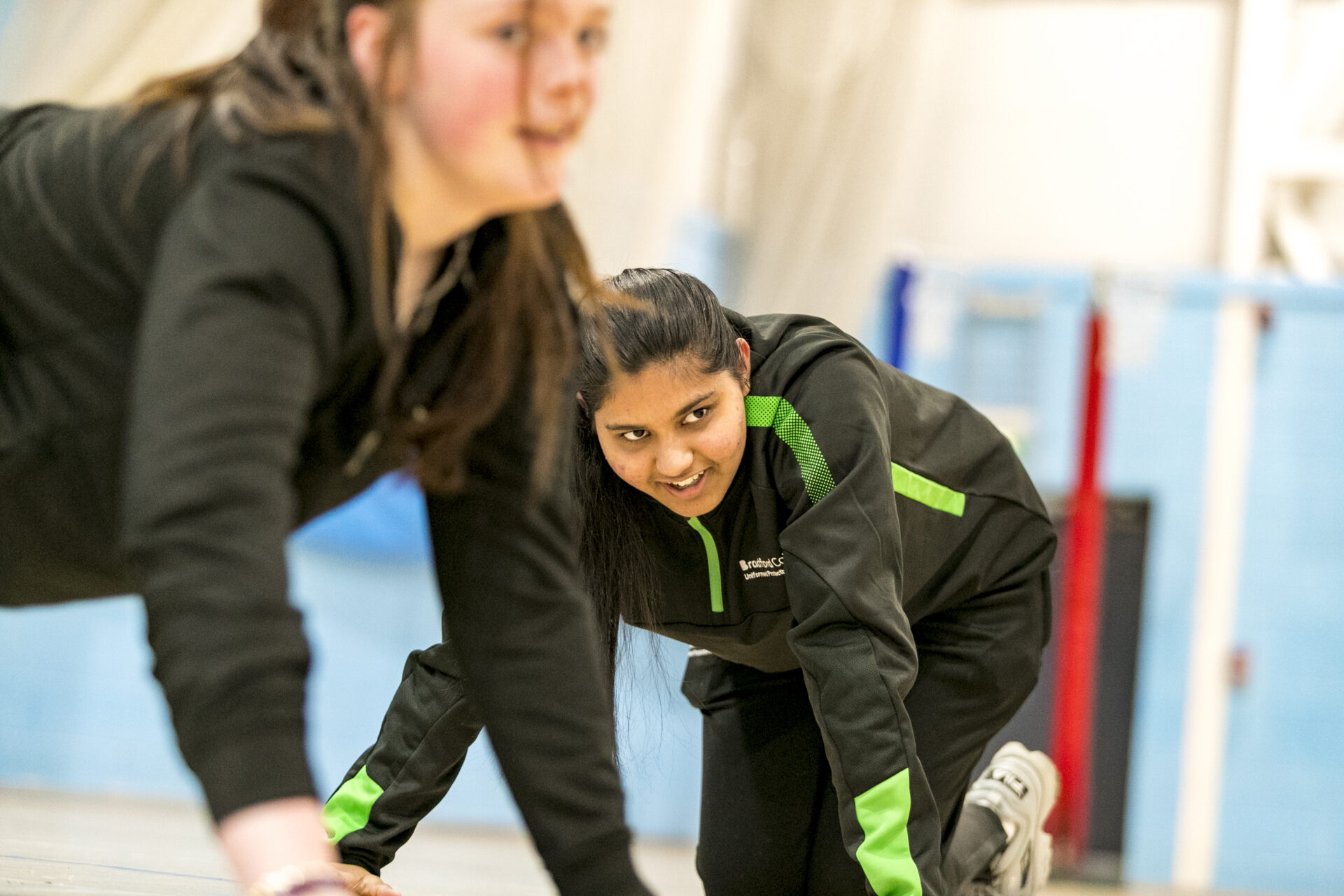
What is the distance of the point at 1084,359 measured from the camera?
163 inches

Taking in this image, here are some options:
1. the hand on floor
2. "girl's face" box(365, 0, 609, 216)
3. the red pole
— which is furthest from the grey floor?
"girl's face" box(365, 0, 609, 216)

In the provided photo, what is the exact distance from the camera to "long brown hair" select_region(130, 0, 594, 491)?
2.49ft

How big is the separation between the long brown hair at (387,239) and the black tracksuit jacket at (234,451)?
13 mm

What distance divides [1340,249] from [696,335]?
361 cm

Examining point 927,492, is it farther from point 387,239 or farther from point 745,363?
point 387,239

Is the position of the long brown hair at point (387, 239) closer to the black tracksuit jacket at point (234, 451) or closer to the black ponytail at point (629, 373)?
the black tracksuit jacket at point (234, 451)

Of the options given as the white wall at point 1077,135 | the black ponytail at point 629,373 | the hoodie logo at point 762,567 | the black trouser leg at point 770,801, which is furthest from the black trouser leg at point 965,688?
the white wall at point 1077,135

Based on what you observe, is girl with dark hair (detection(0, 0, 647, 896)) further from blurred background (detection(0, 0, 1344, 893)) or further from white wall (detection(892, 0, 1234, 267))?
white wall (detection(892, 0, 1234, 267))

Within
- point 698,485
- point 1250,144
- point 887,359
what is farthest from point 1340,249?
point 698,485

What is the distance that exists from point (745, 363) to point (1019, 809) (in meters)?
0.87

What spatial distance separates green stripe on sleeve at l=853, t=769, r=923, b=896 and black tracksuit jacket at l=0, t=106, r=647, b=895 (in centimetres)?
47

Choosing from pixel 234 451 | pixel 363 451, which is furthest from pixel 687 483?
pixel 234 451

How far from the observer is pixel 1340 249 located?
432 cm

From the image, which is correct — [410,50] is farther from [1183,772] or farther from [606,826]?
[1183,772]
